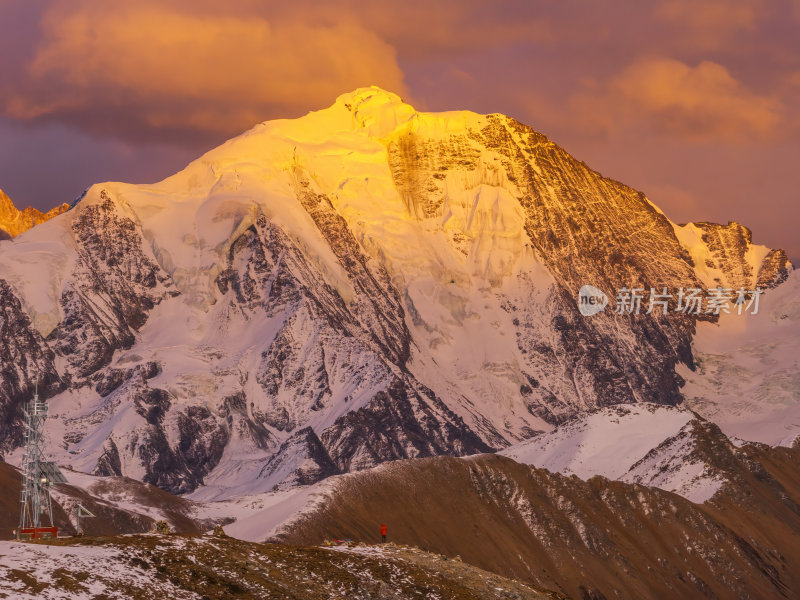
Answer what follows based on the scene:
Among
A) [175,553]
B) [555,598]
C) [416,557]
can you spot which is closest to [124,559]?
[175,553]

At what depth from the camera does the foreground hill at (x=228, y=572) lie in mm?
101750

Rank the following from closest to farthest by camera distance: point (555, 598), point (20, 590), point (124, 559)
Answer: point (20, 590) → point (124, 559) → point (555, 598)

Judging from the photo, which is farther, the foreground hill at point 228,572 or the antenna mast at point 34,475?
the antenna mast at point 34,475

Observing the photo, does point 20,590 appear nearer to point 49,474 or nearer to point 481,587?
point 49,474

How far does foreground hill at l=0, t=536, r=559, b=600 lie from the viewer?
102 m

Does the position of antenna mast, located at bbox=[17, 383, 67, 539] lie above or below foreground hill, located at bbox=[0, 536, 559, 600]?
above

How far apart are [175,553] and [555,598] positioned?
3117 centimetres

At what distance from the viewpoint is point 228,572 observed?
11225cm

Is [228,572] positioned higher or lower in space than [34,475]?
lower

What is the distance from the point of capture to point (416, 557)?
12762 cm

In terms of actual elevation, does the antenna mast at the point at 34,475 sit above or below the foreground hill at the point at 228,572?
above

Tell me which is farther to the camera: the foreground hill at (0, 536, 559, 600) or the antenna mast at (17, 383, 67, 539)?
the antenna mast at (17, 383, 67, 539)

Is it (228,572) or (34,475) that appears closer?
(228,572)

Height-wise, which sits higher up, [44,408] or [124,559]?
[44,408]
